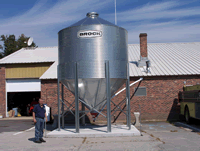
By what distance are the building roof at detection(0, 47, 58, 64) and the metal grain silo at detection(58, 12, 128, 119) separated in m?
11.2

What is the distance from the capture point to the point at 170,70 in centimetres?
1720

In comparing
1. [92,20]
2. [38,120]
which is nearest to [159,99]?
[92,20]

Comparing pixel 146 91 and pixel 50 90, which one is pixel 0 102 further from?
pixel 146 91

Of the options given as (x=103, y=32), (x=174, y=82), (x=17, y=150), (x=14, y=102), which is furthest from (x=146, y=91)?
(x=14, y=102)

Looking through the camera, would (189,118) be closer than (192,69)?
Yes

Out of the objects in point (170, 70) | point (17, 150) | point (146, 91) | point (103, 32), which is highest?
point (103, 32)

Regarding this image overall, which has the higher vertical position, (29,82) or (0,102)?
(29,82)

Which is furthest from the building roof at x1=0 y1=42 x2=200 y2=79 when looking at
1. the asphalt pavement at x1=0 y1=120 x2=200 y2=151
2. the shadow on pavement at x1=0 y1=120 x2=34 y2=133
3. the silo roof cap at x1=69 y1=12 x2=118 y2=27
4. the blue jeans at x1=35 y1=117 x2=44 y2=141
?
the blue jeans at x1=35 y1=117 x2=44 y2=141

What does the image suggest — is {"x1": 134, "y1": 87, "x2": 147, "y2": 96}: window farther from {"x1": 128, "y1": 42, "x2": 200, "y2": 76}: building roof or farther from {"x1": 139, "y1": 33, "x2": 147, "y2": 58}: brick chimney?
{"x1": 139, "y1": 33, "x2": 147, "y2": 58}: brick chimney

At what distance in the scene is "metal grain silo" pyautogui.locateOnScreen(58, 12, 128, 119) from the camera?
10562 mm

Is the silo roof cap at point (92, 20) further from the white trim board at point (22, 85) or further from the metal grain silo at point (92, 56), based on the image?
the white trim board at point (22, 85)

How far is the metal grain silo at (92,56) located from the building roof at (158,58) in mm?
5933

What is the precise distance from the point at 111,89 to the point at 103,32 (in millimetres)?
2667

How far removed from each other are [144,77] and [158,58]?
4.25 m
